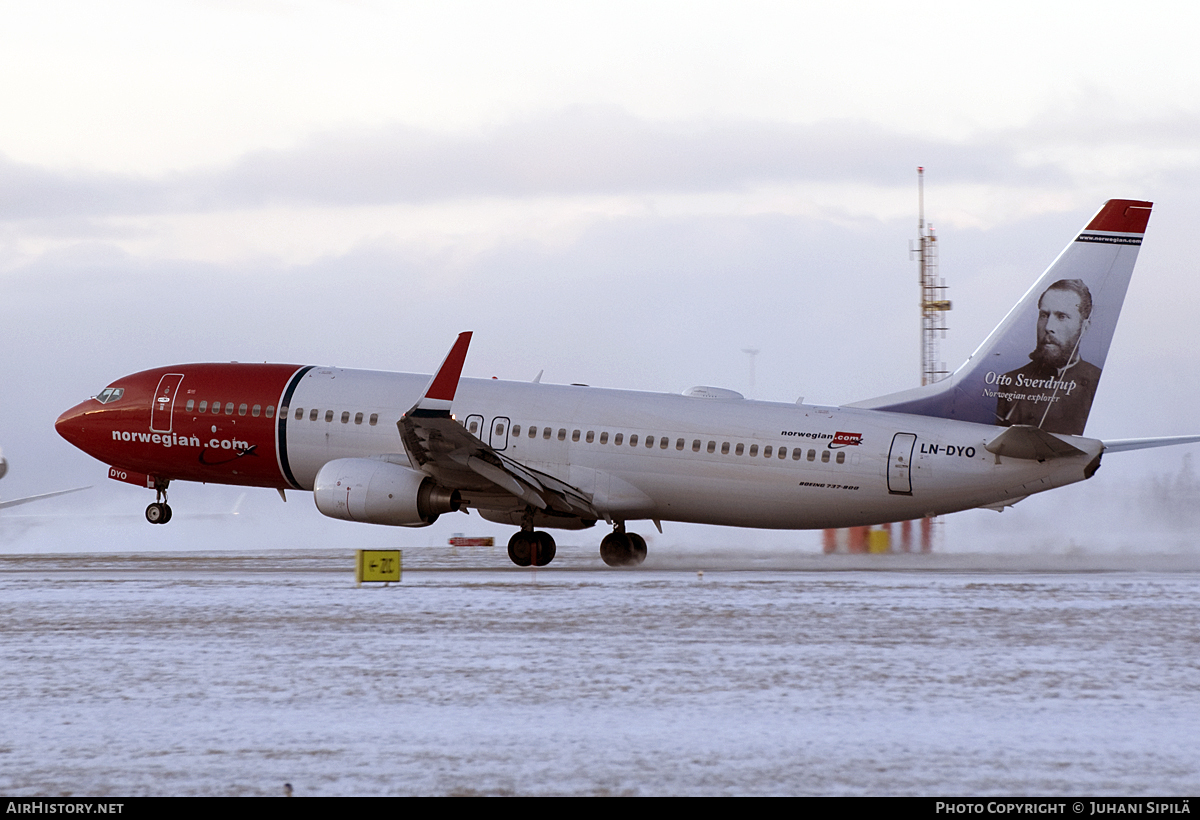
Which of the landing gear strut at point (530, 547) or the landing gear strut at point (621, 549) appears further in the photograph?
the landing gear strut at point (621, 549)

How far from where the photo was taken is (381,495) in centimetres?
2994

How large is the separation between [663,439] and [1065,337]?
914 centimetres

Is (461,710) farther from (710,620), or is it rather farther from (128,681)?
(710,620)

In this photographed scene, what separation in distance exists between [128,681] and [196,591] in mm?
9859

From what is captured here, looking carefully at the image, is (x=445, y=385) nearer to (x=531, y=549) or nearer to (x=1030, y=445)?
(x=531, y=549)

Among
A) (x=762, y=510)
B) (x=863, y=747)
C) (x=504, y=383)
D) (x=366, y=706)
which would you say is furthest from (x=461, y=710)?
(x=504, y=383)

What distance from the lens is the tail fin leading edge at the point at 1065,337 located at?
96.5 feet

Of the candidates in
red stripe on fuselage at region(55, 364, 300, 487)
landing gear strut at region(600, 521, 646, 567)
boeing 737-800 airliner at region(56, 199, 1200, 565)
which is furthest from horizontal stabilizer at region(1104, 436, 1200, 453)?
red stripe on fuselage at region(55, 364, 300, 487)

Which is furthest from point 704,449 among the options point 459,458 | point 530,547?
point 459,458

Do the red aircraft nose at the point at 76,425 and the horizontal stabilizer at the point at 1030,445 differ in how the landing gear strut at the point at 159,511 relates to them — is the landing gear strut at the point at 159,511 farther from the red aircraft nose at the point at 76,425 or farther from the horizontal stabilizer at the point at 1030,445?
the horizontal stabilizer at the point at 1030,445

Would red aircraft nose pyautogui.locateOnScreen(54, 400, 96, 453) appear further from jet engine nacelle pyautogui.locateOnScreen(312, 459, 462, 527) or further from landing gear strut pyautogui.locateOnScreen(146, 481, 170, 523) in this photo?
jet engine nacelle pyautogui.locateOnScreen(312, 459, 462, 527)

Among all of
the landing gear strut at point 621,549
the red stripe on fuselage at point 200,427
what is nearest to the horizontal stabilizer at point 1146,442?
the landing gear strut at point 621,549
